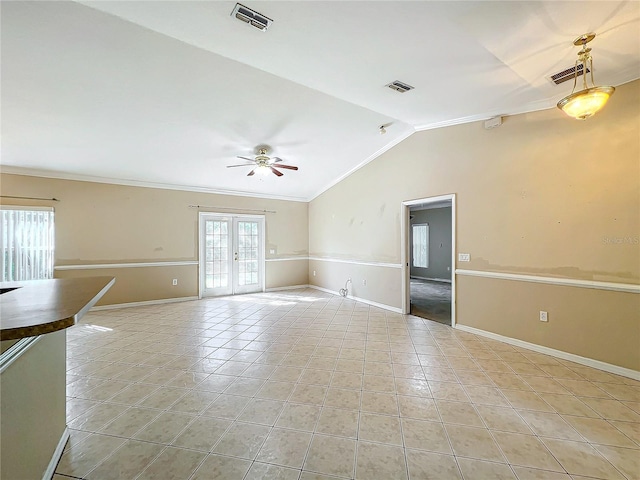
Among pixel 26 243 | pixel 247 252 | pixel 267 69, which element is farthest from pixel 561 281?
pixel 26 243

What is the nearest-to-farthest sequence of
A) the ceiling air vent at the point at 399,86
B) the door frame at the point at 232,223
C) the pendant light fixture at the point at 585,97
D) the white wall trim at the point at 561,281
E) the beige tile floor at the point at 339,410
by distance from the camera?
the beige tile floor at the point at 339,410
the pendant light fixture at the point at 585,97
the white wall trim at the point at 561,281
the ceiling air vent at the point at 399,86
the door frame at the point at 232,223

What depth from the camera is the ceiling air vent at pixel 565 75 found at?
261cm

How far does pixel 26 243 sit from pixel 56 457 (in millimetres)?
4624

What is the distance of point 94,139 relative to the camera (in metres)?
3.85

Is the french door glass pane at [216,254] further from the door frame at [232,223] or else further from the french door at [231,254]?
the door frame at [232,223]

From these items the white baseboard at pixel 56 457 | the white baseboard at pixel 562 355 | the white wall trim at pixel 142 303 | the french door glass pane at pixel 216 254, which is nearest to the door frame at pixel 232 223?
the french door glass pane at pixel 216 254

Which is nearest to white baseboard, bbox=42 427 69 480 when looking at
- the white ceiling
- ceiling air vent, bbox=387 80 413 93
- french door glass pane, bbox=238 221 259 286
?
the white ceiling

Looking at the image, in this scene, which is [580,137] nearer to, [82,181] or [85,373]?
[85,373]

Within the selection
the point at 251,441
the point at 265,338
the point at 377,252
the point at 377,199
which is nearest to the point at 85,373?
the point at 265,338

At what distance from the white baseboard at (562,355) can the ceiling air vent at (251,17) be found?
4.48m

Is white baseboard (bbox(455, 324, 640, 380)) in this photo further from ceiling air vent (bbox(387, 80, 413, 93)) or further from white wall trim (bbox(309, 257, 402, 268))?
ceiling air vent (bbox(387, 80, 413, 93))

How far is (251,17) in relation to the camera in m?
2.05

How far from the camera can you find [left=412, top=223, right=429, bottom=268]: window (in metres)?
9.20

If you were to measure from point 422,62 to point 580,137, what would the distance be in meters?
2.10
